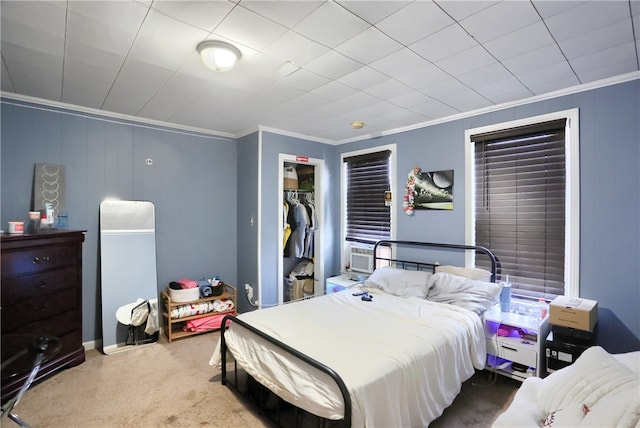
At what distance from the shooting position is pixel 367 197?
14.1ft

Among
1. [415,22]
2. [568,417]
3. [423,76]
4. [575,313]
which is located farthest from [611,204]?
[415,22]

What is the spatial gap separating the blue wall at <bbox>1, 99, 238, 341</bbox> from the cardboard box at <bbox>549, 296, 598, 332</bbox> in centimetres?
365

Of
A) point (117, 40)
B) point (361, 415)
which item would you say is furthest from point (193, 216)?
point (361, 415)

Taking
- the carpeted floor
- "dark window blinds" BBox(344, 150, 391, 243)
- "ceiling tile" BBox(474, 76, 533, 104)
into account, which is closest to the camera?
the carpeted floor

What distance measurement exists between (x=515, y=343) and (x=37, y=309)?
4.00 metres

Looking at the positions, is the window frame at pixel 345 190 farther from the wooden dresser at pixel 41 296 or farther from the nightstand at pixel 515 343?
the wooden dresser at pixel 41 296

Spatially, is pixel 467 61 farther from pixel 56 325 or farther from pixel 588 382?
pixel 56 325

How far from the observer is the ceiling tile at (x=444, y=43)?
1.81 m

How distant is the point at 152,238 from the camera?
3.62 m

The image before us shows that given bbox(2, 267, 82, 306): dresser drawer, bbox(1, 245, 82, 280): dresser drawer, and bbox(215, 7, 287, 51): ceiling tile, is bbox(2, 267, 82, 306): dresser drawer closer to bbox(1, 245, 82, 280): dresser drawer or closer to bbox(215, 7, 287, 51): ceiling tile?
bbox(1, 245, 82, 280): dresser drawer

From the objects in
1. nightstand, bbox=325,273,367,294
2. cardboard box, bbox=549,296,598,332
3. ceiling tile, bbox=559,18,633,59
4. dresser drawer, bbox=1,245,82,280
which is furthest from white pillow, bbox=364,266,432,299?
dresser drawer, bbox=1,245,82,280

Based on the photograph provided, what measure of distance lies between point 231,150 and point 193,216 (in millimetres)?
1067

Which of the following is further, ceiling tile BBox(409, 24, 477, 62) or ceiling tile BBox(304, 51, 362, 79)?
ceiling tile BBox(304, 51, 362, 79)

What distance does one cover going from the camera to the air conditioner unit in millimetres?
4176
